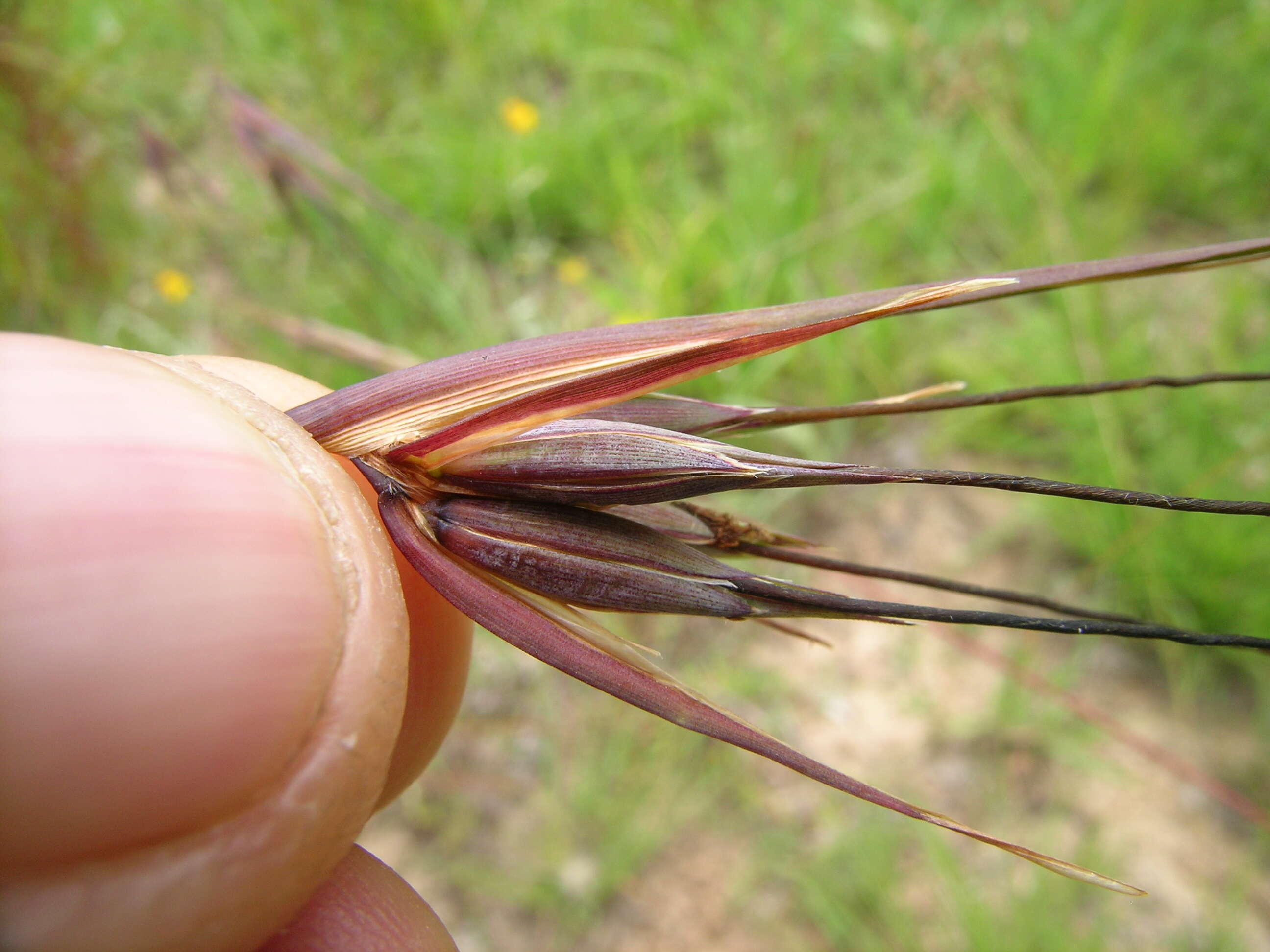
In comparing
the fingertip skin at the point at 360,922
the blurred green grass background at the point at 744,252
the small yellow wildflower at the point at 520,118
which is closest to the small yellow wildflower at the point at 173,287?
the blurred green grass background at the point at 744,252

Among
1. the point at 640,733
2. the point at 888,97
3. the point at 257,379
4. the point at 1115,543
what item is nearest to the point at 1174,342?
the point at 1115,543

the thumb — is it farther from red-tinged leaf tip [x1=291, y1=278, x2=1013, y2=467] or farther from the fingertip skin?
the fingertip skin

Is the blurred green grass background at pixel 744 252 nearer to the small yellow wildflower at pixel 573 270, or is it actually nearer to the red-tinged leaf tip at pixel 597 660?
the small yellow wildflower at pixel 573 270

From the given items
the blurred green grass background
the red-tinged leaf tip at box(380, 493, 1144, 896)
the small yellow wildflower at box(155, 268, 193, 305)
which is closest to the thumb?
the red-tinged leaf tip at box(380, 493, 1144, 896)

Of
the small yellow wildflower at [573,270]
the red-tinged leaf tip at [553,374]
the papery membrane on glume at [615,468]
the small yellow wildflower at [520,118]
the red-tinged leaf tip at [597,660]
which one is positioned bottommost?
the small yellow wildflower at [573,270]

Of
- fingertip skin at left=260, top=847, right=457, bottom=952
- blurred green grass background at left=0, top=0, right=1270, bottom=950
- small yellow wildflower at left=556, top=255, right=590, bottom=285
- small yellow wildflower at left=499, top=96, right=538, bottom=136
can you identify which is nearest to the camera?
fingertip skin at left=260, top=847, right=457, bottom=952

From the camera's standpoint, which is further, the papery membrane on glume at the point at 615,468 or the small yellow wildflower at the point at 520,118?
the small yellow wildflower at the point at 520,118

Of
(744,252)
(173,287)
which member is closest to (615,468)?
(744,252)
